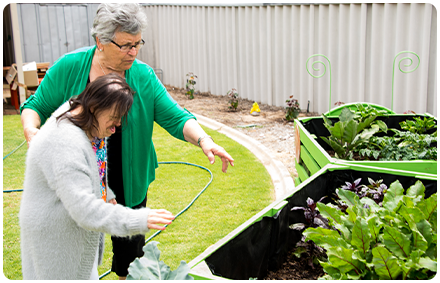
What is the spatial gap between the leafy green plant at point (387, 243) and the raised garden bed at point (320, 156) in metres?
0.80

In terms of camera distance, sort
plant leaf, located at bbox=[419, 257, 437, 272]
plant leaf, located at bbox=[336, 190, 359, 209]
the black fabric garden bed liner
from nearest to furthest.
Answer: plant leaf, located at bbox=[419, 257, 437, 272] → the black fabric garden bed liner → plant leaf, located at bbox=[336, 190, 359, 209]

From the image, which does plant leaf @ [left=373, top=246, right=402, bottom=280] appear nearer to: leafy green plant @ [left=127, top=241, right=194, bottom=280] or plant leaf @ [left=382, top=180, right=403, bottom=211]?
plant leaf @ [left=382, top=180, right=403, bottom=211]

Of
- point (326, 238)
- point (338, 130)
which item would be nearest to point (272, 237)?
point (326, 238)

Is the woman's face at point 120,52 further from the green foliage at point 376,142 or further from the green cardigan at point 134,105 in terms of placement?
the green foliage at point 376,142

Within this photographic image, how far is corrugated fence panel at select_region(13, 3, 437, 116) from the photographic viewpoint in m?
6.05

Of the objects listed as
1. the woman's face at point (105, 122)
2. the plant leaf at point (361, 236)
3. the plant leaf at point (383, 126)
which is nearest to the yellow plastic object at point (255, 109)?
the plant leaf at point (383, 126)

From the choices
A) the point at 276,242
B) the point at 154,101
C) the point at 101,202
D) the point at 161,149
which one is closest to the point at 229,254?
the point at 276,242

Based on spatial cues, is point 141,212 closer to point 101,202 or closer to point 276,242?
point 101,202

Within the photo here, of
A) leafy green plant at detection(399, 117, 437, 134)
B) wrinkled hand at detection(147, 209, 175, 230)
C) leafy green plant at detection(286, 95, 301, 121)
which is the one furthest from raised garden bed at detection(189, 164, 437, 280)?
leafy green plant at detection(286, 95, 301, 121)

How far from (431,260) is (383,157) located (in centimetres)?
195

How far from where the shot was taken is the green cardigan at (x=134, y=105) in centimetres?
242

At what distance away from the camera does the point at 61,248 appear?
1717 millimetres

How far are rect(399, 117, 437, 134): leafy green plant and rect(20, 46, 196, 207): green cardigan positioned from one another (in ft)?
7.70

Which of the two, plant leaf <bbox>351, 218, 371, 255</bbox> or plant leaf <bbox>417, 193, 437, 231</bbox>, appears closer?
plant leaf <bbox>351, 218, 371, 255</bbox>
